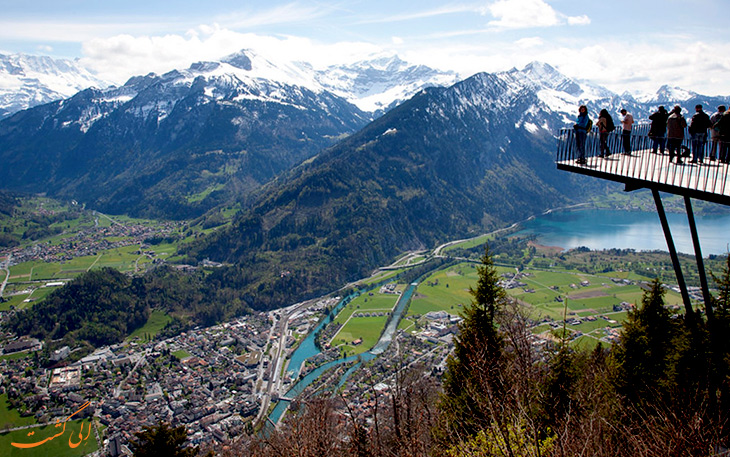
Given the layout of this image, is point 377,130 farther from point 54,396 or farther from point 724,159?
point 724,159

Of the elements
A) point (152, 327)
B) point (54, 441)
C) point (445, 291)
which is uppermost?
point (54, 441)

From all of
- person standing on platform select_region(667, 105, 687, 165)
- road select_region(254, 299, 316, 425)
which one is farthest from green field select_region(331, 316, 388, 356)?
person standing on platform select_region(667, 105, 687, 165)

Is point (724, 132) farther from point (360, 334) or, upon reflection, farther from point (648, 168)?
point (360, 334)

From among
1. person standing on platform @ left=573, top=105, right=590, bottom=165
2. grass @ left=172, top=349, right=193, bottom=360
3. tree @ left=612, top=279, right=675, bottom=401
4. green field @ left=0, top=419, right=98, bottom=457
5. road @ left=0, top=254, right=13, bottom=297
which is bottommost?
road @ left=0, top=254, right=13, bottom=297

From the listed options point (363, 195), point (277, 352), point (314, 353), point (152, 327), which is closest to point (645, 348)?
point (314, 353)

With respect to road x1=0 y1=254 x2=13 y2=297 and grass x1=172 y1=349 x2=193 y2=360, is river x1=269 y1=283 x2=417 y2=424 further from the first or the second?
road x1=0 y1=254 x2=13 y2=297

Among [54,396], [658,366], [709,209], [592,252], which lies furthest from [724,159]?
[709,209]

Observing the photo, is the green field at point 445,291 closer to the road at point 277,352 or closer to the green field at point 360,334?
the green field at point 360,334

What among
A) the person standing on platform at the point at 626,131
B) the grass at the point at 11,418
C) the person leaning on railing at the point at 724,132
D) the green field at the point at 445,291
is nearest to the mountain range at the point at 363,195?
the green field at the point at 445,291
